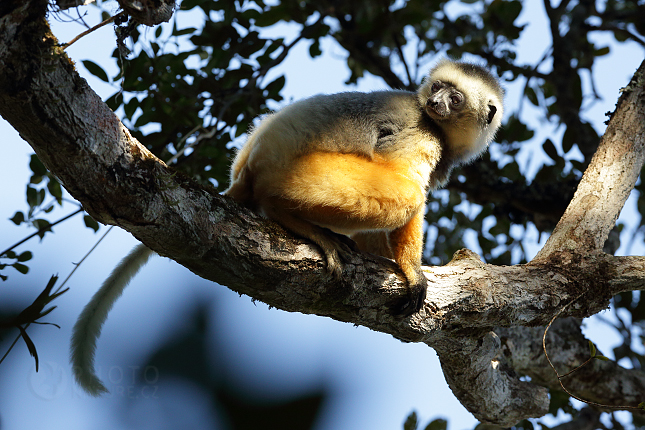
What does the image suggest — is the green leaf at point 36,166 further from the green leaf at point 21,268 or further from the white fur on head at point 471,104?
the white fur on head at point 471,104

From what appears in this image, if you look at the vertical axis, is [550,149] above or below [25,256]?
above

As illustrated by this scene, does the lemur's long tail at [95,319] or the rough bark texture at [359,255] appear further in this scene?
the lemur's long tail at [95,319]

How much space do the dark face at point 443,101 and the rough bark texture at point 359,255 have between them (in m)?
1.21

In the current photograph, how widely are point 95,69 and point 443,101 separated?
11.5 feet

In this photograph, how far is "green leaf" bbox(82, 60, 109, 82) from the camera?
518 centimetres

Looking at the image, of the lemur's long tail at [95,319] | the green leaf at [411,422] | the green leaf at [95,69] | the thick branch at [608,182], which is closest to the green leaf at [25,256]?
the lemur's long tail at [95,319]

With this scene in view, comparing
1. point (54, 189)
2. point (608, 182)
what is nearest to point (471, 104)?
point (608, 182)

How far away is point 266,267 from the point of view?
3.00 m

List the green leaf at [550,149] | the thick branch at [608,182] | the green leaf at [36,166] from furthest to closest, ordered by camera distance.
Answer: the green leaf at [550,149] → the green leaf at [36,166] → the thick branch at [608,182]

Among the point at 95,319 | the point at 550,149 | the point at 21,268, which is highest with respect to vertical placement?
the point at 550,149

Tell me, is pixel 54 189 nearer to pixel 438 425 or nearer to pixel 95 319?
pixel 95 319

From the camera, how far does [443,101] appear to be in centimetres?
439

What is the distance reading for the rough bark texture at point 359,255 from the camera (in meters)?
2.24

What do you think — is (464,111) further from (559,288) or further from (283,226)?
(283,226)
